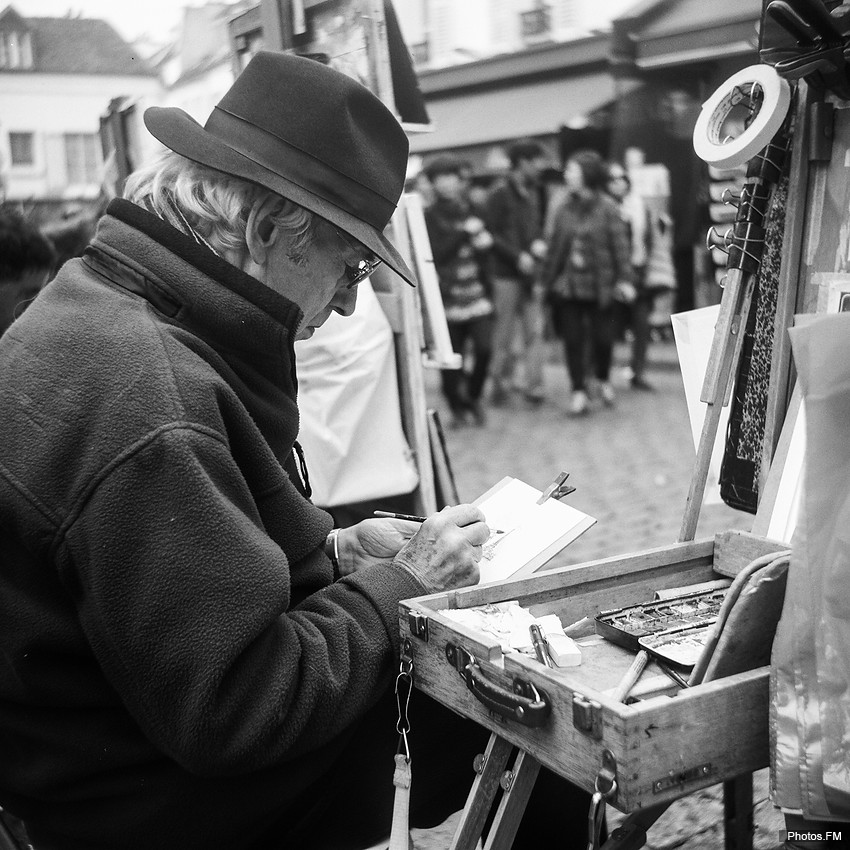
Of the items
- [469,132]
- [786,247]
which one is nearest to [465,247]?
[469,132]

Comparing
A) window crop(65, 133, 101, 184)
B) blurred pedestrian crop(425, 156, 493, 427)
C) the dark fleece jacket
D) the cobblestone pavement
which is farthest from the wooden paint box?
blurred pedestrian crop(425, 156, 493, 427)

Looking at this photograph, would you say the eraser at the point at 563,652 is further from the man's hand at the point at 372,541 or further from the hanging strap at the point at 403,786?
the man's hand at the point at 372,541

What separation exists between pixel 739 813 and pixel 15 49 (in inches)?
166

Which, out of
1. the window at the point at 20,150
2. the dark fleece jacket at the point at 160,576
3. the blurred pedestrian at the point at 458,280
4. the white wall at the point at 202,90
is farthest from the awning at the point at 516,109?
the dark fleece jacket at the point at 160,576

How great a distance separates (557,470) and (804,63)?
403 cm

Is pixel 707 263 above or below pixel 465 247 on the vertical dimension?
below

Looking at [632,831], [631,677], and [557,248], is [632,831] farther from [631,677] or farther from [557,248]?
[557,248]

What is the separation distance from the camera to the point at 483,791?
1.34 m

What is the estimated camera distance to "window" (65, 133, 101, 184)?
445 centimetres

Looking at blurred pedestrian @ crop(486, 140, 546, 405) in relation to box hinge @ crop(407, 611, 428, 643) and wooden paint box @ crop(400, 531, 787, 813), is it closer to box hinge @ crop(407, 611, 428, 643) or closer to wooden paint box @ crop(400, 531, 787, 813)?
wooden paint box @ crop(400, 531, 787, 813)

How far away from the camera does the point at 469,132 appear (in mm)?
10453

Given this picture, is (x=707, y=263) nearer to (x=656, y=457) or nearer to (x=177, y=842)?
(x=656, y=457)

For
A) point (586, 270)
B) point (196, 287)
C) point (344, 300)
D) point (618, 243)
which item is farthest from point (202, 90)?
point (618, 243)

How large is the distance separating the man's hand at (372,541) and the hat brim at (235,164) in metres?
0.50
